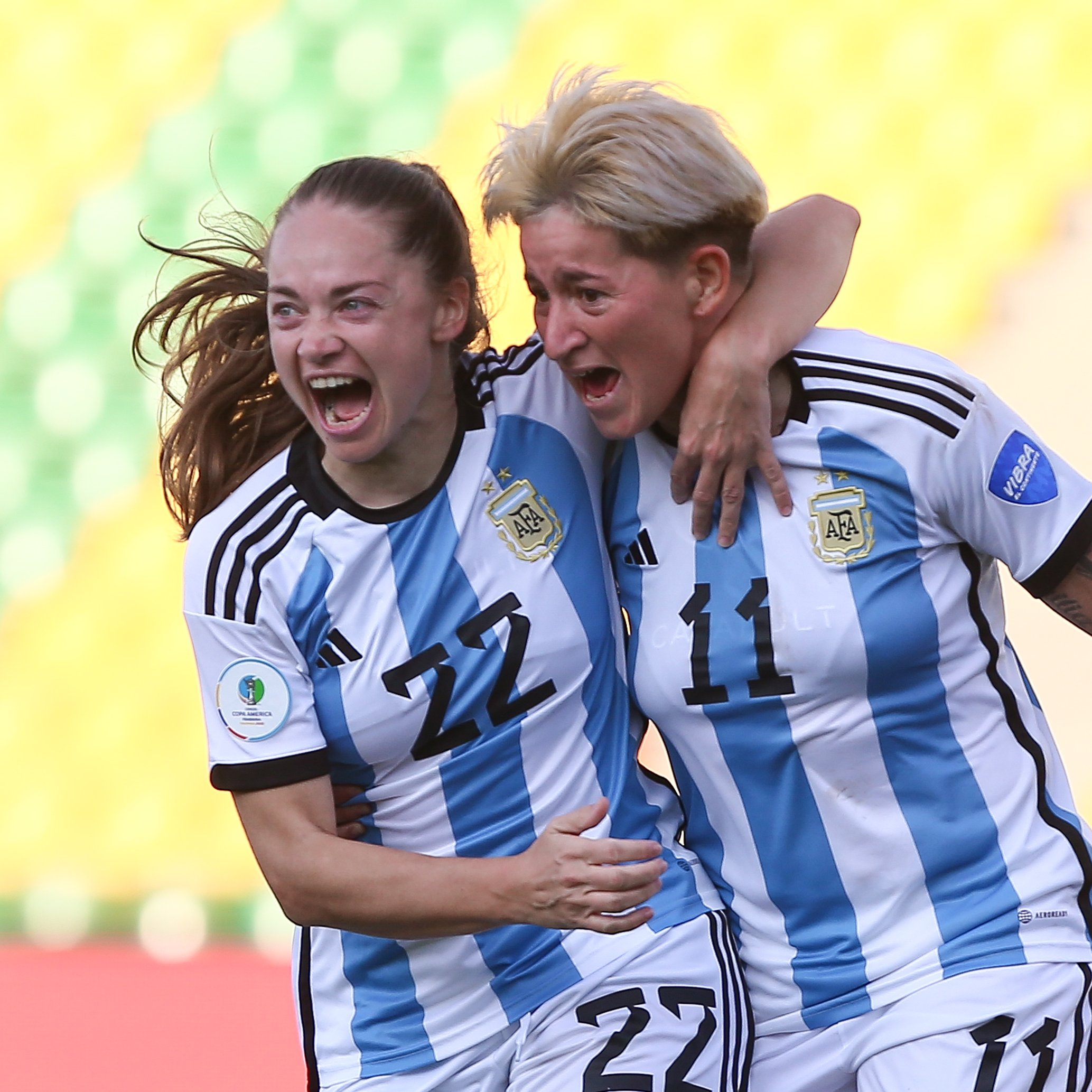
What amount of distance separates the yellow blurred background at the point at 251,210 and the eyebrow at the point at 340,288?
2.66 m

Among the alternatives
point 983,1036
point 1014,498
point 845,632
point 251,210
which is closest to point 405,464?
point 845,632

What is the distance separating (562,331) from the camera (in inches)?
68.6

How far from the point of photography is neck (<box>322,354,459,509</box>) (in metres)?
1.83

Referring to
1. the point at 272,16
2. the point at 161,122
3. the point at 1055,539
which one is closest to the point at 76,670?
the point at 161,122

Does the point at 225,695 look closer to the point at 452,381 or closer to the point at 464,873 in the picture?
the point at 464,873

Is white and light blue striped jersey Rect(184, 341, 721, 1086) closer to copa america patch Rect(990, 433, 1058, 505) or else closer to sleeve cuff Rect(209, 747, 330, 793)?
sleeve cuff Rect(209, 747, 330, 793)

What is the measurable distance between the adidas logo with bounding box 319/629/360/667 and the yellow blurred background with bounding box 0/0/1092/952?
2.61m

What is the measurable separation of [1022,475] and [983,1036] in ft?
1.95

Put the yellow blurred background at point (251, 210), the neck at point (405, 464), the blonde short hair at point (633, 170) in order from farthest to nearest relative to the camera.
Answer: the yellow blurred background at point (251, 210), the neck at point (405, 464), the blonde short hair at point (633, 170)

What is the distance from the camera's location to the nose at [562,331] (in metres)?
1.74

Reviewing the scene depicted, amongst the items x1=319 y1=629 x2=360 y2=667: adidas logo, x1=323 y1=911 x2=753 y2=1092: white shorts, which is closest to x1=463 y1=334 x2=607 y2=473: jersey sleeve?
x1=319 y1=629 x2=360 y2=667: adidas logo

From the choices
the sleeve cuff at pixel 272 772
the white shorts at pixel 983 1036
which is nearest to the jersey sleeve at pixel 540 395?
the sleeve cuff at pixel 272 772

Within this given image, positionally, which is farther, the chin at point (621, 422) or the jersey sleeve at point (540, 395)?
the jersey sleeve at point (540, 395)

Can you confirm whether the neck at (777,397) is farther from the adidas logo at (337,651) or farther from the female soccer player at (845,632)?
the adidas logo at (337,651)
